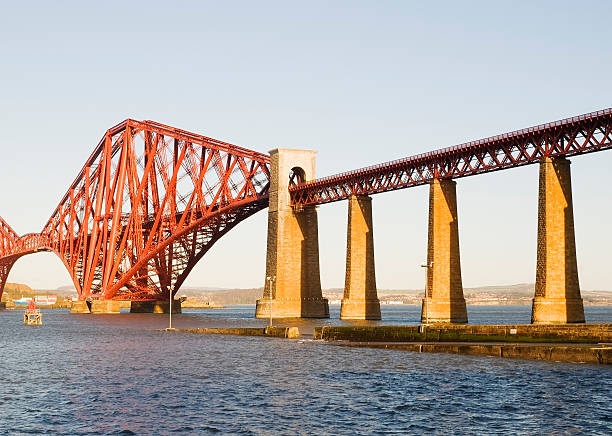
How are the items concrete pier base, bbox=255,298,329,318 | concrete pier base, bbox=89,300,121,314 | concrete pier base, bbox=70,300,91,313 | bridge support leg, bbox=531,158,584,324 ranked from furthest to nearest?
concrete pier base, bbox=70,300,91,313 → concrete pier base, bbox=89,300,121,314 → concrete pier base, bbox=255,298,329,318 → bridge support leg, bbox=531,158,584,324

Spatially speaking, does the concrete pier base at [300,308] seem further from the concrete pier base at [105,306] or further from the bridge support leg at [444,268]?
the concrete pier base at [105,306]

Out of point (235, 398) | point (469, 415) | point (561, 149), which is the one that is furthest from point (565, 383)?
point (561, 149)

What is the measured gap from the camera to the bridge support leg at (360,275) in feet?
351

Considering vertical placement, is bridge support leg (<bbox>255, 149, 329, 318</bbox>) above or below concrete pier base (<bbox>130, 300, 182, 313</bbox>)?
above

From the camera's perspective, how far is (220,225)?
147 m

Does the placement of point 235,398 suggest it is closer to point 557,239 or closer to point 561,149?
point 557,239

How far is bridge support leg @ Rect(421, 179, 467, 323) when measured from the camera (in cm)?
8975

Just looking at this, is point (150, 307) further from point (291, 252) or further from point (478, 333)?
point (478, 333)

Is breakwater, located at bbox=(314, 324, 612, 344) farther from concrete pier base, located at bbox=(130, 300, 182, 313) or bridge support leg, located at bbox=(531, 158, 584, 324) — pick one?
concrete pier base, located at bbox=(130, 300, 182, 313)

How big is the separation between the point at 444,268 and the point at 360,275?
60.6 ft

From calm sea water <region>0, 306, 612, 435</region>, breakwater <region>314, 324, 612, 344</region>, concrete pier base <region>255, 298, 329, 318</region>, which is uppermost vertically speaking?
concrete pier base <region>255, 298, 329, 318</region>

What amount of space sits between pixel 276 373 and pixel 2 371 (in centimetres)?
1779

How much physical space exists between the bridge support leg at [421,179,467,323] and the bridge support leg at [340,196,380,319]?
1633 cm

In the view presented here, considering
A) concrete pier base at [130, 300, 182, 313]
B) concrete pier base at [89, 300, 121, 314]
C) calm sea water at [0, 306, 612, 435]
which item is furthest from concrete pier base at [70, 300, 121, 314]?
calm sea water at [0, 306, 612, 435]
